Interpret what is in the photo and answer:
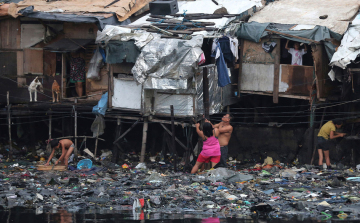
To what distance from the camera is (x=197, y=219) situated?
11.4 m

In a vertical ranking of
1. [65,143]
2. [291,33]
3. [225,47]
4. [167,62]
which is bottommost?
[65,143]

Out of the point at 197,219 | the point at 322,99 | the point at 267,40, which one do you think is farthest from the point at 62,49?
the point at 197,219

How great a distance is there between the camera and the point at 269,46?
17.5 m

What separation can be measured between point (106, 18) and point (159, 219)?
8607 mm

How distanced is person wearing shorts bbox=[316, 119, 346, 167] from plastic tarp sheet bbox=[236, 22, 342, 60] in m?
1.88

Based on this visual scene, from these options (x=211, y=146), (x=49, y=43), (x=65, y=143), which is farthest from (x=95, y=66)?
(x=211, y=146)

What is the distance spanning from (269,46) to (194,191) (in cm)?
579

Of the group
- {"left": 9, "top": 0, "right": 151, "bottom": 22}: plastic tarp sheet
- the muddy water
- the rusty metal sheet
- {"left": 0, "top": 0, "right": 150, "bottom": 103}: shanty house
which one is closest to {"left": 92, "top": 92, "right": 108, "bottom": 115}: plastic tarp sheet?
{"left": 0, "top": 0, "right": 150, "bottom": 103}: shanty house

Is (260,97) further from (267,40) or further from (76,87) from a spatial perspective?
(76,87)

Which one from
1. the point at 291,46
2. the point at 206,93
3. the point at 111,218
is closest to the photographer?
the point at 111,218

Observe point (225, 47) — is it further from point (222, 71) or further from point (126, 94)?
point (126, 94)

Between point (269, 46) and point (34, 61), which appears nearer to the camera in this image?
point (269, 46)

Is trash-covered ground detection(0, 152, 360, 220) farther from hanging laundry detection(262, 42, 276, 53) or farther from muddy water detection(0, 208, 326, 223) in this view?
hanging laundry detection(262, 42, 276, 53)

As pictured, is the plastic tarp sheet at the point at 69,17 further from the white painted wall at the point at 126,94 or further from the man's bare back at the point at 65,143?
the man's bare back at the point at 65,143
